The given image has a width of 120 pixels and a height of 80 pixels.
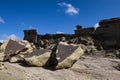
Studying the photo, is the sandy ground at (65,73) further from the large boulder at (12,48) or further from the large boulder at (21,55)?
the large boulder at (12,48)

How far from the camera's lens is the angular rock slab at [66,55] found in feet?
30.1

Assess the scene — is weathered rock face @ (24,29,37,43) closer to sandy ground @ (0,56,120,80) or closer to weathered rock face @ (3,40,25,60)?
weathered rock face @ (3,40,25,60)

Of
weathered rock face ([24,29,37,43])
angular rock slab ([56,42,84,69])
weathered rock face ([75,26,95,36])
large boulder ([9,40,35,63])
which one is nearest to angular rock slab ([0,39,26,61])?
large boulder ([9,40,35,63])

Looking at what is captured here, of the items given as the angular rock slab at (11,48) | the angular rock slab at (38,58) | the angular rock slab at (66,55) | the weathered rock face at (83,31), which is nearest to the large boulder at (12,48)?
the angular rock slab at (11,48)

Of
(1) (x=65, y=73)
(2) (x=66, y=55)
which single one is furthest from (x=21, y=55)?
(1) (x=65, y=73)

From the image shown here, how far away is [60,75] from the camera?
8570 mm

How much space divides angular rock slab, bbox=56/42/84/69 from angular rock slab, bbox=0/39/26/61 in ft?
6.40

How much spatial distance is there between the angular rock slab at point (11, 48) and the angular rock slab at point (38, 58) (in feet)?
3.09

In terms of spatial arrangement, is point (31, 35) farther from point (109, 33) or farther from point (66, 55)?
point (66, 55)

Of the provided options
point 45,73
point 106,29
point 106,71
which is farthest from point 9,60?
point 106,29

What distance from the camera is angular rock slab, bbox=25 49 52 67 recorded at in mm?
9414

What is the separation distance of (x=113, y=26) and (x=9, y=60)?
421 inches

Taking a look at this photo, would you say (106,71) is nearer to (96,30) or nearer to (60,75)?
(60,75)

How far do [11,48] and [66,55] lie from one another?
9.14ft
